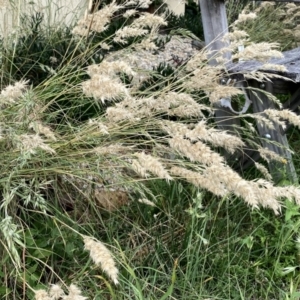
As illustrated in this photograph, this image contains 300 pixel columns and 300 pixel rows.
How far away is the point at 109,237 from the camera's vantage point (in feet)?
5.95

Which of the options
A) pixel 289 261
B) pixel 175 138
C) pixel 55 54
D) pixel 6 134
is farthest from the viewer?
pixel 55 54

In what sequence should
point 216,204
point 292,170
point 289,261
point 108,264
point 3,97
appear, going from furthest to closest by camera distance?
point 292,170
point 216,204
point 289,261
point 3,97
point 108,264

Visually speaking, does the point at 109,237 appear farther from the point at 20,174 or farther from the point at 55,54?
the point at 55,54

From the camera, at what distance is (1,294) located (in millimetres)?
1603

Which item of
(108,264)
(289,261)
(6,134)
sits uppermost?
(6,134)

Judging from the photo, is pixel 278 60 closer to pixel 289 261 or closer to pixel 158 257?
pixel 289 261

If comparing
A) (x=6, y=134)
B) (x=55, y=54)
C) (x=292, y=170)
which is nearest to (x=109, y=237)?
(x=6, y=134)

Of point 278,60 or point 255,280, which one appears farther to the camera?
point 278,60

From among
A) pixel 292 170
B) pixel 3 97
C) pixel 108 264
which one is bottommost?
pixel 292 170

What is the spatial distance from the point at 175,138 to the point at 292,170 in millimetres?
974

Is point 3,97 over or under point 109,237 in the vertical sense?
over

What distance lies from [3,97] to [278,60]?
1.35 m

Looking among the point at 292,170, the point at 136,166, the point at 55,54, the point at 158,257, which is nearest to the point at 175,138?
the point at 136,166

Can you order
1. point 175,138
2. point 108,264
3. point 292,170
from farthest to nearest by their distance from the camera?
point 292,170
point 175,138
point 108,264
